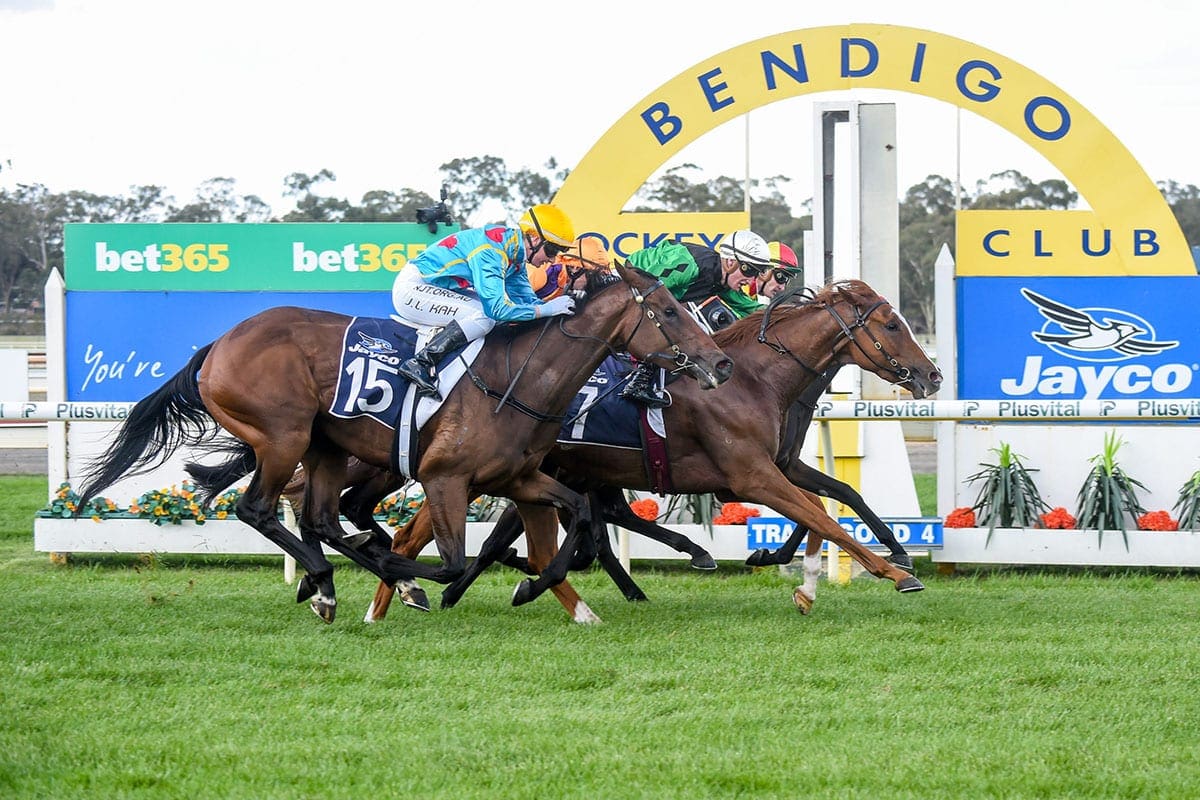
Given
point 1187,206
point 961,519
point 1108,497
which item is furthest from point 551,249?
point 1187,206

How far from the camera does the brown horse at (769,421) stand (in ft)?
21.1

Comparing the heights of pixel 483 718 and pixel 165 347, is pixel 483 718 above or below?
below

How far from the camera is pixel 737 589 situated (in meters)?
7.71

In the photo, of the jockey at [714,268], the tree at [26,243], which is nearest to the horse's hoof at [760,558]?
the jockey at [714,268]

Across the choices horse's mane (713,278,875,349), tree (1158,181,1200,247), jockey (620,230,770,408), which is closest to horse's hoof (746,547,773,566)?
horse's mane (713,278,875,349)

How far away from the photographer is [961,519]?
8.56m

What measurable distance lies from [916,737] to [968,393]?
5049 millimetres

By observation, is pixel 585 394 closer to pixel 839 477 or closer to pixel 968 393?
pixel 839 477

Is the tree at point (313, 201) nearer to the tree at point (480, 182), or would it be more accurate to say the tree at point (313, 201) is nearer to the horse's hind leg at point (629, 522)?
the tree at point (480, 182)

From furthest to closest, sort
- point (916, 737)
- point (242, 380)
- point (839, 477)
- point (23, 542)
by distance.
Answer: point (23, 542) < point (839, 477) < point (242, 380) < point (916, 737)

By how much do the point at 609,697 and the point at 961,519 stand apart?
420 cm

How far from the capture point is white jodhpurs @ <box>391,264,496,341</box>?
6.18 meters

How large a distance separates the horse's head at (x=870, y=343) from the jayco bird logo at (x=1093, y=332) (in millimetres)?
2678

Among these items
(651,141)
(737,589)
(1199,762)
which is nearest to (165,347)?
(651,141)
